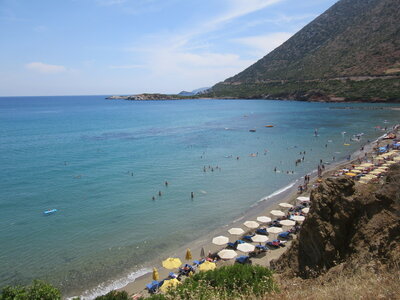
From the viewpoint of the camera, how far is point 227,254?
703 inches

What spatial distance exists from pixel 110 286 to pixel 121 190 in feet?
50.7

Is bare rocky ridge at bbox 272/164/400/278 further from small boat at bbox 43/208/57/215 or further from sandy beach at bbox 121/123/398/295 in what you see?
small boat at bbox 43/208/57/215

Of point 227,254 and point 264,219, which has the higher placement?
point 227,254

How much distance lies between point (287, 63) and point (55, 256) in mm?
170545

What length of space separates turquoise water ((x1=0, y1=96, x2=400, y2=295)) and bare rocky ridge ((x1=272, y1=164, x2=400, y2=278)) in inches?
437

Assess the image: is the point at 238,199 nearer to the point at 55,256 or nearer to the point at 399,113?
the point at 55,256

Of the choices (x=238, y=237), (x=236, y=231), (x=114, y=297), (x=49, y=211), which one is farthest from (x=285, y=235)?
(x=49, y=211)

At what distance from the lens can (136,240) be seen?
807 inches

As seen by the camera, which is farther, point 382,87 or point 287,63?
point 287,63

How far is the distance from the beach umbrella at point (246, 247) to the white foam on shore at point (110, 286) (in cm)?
581

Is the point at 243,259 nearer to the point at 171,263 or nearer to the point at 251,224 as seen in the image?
the point at 171,263

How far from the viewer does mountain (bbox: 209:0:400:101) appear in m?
112

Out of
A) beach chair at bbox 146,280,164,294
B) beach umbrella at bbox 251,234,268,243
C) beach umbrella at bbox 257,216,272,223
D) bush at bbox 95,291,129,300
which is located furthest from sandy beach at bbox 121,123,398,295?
bush at bbox 95,291,129,300

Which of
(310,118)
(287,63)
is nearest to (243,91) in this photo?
(287,63)
